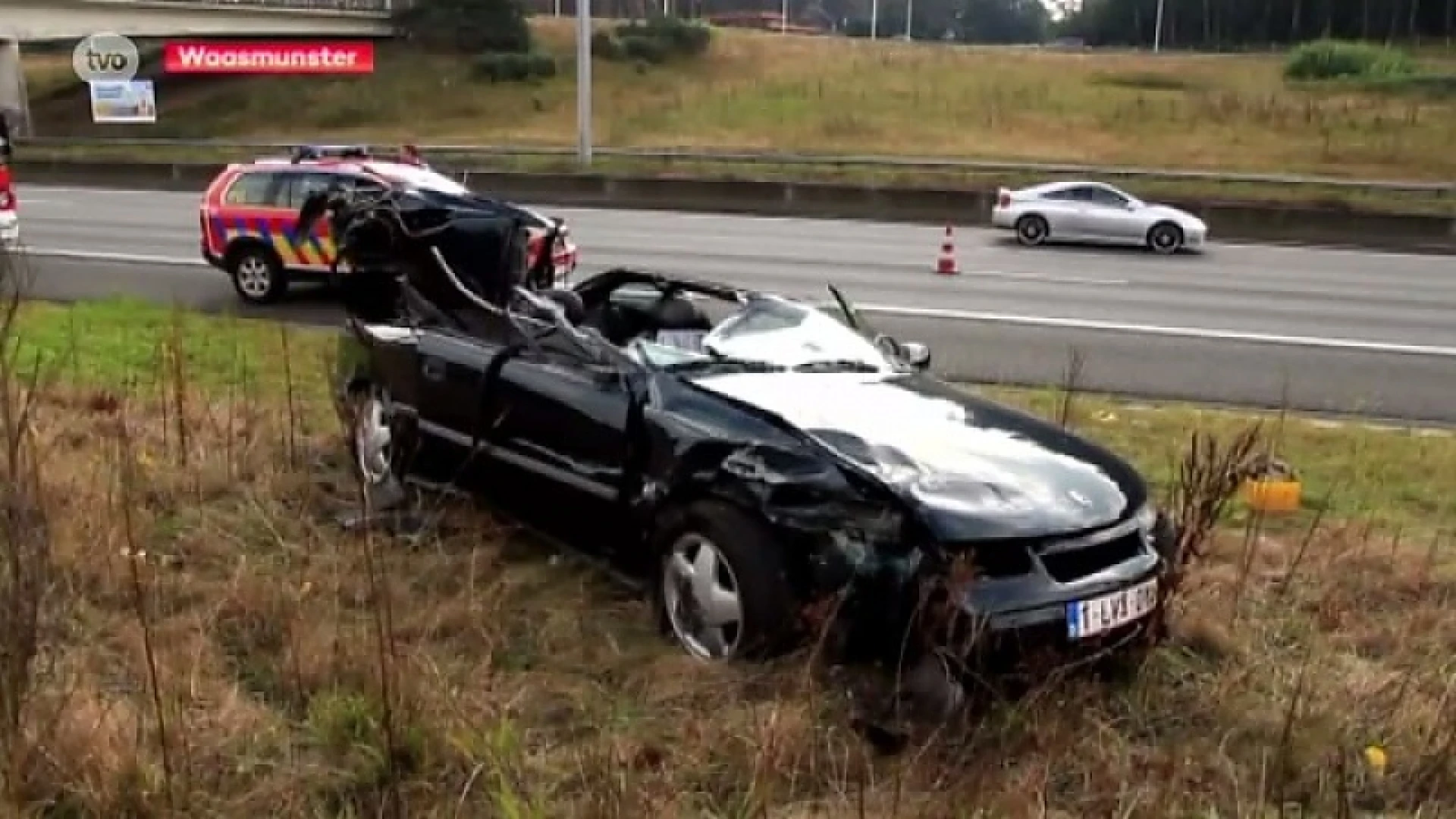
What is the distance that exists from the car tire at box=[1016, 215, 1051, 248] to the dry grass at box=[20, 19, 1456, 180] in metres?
13.8

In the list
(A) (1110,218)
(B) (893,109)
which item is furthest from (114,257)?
(B) (893,109)

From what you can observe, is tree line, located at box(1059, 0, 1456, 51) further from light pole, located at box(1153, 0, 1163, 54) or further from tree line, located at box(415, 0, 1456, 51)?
light pole, located at box(1153, 0, 1163, 54)

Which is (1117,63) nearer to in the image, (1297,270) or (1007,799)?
(1297,270)

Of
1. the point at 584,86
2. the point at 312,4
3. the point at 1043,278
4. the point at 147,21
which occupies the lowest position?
the point at 1043,278

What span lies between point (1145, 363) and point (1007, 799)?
9266 millimetres

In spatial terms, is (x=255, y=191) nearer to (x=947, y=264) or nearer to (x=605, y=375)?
(x=947, y=264)

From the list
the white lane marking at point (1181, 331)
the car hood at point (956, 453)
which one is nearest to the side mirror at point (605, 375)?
the car hood at point (956, 453)

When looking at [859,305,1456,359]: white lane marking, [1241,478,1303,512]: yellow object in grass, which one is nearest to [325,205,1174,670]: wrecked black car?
[1241,478,1303,512]: yellow object in grass

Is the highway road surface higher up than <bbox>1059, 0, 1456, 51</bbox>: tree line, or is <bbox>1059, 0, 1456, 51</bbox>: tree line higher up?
<bbox>1059, 0, 1456, 51</bbox>: tree line

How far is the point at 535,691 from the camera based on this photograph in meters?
4.38

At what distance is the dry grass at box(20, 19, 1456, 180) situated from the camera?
Result: 124 ft

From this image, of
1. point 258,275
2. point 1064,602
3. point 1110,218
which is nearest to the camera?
point 1064,602

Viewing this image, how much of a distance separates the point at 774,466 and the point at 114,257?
15467 millimetres

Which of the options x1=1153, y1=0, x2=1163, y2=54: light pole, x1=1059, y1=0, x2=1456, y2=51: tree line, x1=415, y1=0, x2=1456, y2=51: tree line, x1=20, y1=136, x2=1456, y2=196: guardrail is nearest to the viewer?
x1=20, y1=136, x2=1456, y2=196: guardrail
